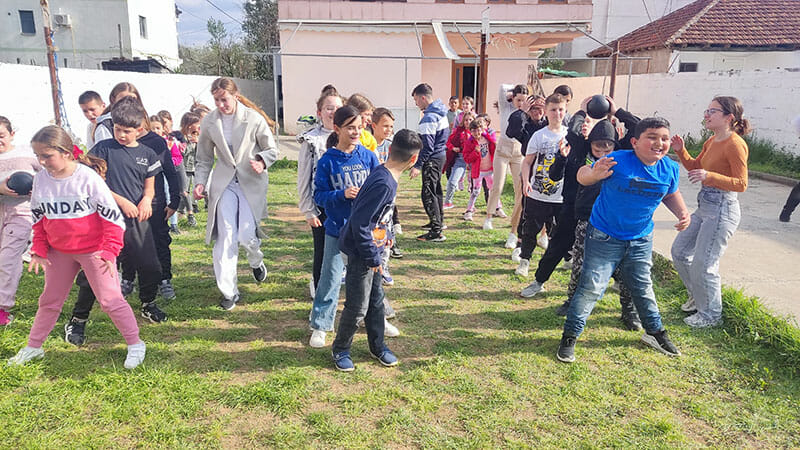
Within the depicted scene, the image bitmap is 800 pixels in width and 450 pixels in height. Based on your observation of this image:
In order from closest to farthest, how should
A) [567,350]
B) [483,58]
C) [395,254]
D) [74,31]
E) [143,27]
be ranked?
1. [567,350]
2. [395,254]
3. [483,58]
4. [74,31]
5. [143,27]

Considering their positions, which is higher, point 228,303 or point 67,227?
point 67,227

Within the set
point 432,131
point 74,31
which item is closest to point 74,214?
point 432,131

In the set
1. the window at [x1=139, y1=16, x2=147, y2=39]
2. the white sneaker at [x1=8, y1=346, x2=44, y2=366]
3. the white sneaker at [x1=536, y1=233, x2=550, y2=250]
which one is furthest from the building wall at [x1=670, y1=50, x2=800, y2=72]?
the window at [x1=139, y1=16, x2=147, y2=39]

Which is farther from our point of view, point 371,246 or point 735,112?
point 735,112

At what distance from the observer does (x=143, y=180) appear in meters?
4.27

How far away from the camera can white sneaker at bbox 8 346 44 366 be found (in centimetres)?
362

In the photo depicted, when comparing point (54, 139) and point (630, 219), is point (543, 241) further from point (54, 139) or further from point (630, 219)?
point (54, 139)

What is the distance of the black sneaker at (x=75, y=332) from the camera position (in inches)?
158

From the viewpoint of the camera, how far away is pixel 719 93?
15.6 m

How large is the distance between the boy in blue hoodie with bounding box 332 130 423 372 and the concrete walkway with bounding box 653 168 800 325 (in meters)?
3.60

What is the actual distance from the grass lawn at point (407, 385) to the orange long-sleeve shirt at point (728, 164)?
48.9 inches

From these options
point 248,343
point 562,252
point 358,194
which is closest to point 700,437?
point 562,252

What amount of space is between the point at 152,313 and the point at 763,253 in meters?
6.91

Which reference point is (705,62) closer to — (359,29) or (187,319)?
(359,29)
